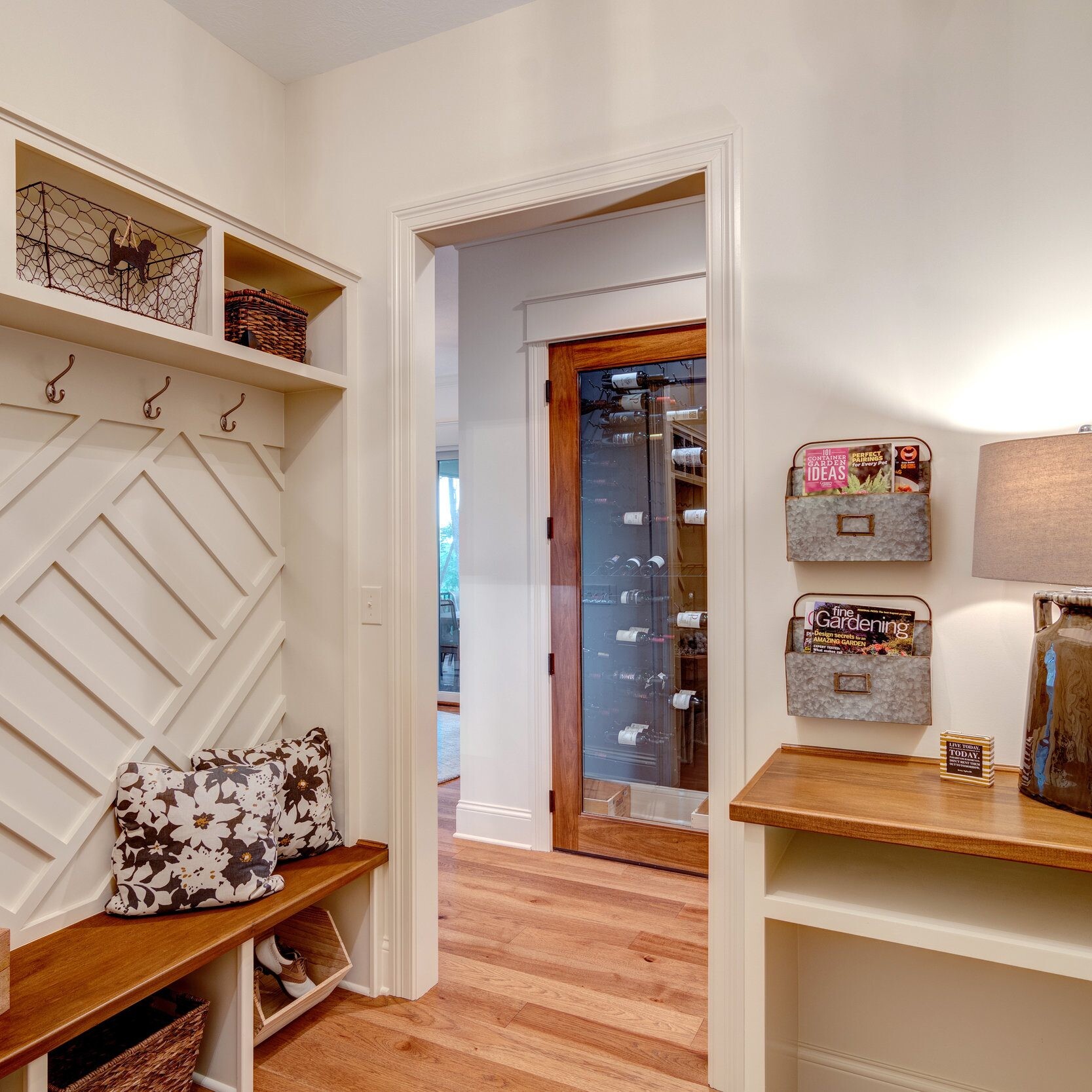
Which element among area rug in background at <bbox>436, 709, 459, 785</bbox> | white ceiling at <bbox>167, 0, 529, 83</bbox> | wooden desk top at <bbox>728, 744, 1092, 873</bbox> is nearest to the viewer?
wooden desk top at <bbox>728, 744, 1092, 873</bbox>

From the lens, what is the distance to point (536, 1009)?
215cm

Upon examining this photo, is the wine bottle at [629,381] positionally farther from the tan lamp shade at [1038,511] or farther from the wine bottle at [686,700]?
the tan lamp shade at [1038,511]

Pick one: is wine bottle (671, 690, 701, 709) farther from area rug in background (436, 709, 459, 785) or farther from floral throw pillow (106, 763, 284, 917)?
floral throw pillow (106, 763, 284, 917)

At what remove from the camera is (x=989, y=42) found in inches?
64.2

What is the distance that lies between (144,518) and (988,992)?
2169 mm

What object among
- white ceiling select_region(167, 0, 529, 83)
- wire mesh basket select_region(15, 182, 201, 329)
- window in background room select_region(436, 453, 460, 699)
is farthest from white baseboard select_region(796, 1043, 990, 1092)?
window in background room select_region(436, 453, 460, 699)

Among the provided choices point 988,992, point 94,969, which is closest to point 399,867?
point 94,969

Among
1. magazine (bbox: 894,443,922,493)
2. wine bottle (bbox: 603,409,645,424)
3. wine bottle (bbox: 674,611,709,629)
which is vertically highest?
wine bottle (bbox: 603,409,645,424)

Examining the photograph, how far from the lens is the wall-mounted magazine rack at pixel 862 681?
5.39 ft

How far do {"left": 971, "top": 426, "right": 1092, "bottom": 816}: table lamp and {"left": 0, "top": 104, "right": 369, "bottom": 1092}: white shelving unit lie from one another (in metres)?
1.60

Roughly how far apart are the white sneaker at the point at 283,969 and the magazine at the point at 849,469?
1.75 m

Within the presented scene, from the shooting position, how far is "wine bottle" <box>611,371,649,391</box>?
320cm

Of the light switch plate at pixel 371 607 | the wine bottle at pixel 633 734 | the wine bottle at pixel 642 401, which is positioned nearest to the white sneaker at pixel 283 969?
the light switch plate at pixel 371 607

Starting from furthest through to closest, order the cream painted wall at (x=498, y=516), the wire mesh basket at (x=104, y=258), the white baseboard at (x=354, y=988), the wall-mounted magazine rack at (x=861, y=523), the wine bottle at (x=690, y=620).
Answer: the cream painted wall at (x=498, y=516), the wine bottle at (x=690, y=620), the white baseboard at (x=354, y=988), the wire mesh basket at (x=104, y=258), the wall-mounted magazine rack at (x=861, y=523)
